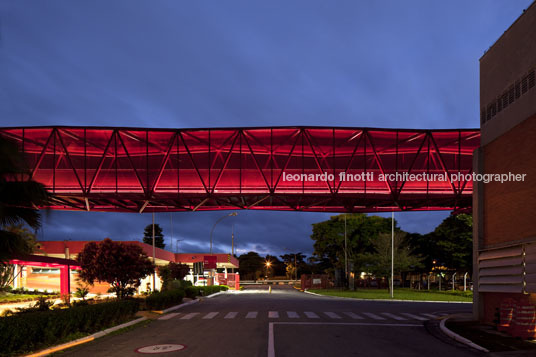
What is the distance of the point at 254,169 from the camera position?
117 ft

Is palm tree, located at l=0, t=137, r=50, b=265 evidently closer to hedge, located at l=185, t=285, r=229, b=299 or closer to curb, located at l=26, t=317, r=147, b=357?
curb, located at l=26, t=317, r=147, b=357

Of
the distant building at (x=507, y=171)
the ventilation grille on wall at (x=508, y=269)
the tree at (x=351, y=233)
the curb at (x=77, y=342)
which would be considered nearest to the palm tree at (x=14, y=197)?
the curb at (x=77, y=342)

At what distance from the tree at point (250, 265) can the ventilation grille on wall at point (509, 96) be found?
145611 millimetres

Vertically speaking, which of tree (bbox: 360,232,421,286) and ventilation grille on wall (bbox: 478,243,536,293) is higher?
ventilation grille on wall (bbox: 478,243,536,293)

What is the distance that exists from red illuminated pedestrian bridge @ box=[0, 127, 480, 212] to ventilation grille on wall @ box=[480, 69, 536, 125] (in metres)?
8.62

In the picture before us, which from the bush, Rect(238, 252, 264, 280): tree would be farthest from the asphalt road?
Rect(238, 252, 264, 280): tree

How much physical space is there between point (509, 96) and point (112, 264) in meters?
24.0

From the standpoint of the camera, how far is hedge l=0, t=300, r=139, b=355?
12719 millimetres

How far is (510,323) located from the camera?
17.5 meters

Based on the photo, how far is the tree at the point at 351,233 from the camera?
7912 cm

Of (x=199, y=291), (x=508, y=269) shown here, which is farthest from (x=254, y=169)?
(x=508, y=269)

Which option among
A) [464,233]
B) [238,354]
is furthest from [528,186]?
[464,233]

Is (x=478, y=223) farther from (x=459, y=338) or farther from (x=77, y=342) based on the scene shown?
(x=77, y=342)

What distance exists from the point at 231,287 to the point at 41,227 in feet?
239
